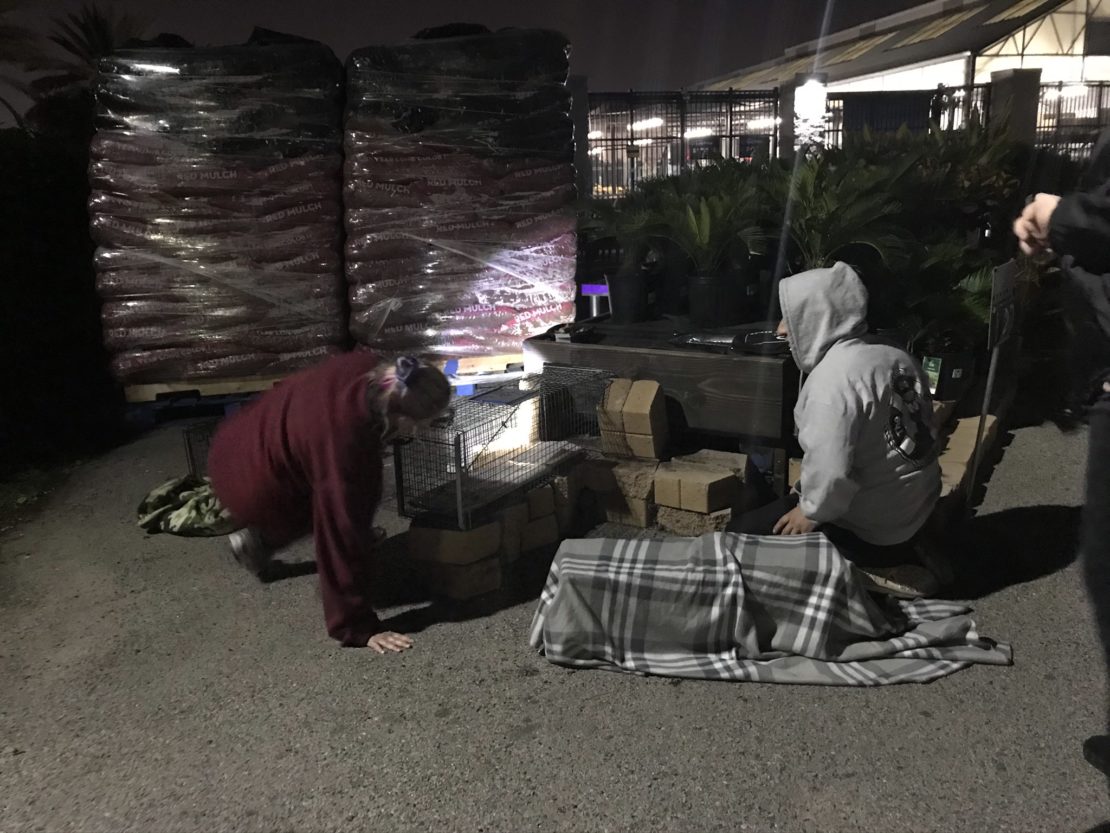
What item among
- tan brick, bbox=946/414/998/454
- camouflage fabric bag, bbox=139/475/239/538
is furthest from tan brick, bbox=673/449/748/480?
camouflage fabric bag, bbox=139/475/239/538

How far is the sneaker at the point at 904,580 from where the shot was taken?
363 cm

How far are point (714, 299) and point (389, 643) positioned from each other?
2897 millimetres

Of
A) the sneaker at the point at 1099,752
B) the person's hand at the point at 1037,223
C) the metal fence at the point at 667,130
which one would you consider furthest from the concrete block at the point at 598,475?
the metal fence at the point at 667,130

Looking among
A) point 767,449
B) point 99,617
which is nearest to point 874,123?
point 767,449

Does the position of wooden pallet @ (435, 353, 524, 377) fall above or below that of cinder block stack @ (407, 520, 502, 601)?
above

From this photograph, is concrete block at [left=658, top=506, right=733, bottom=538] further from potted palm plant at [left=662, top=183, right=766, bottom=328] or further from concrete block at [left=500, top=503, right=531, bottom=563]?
potted palm plant at [left=662, top=183, right=766, bottom=328]

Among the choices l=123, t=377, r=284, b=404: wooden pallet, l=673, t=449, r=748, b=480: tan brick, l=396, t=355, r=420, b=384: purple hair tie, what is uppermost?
l=396, t=355, r=420, b=384: purple hair tie

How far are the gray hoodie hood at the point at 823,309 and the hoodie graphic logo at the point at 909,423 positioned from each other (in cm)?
26

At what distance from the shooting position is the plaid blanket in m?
3.24

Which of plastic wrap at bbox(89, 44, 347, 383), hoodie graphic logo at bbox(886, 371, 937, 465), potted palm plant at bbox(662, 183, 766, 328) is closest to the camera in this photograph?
hoodie graphic logo at bbox(886, 371, 937, 465)

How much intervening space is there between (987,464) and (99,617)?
5041mm

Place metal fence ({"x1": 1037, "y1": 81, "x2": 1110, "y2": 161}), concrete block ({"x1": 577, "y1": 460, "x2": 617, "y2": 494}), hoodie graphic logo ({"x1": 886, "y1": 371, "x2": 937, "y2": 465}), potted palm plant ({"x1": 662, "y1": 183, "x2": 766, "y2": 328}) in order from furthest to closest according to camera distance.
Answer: metal fence ({"x1": 1037, "y1": 81, "x2": 1110, "y2": 161}), potted palm plant ({"x1": 662, "y1": 183, "x2": 766, "y2": 328}), concrete block ({"x1": 577, "y1": 460, "x2": 617, "y2": 494}), hoodie graphic logo ({"x1": 886, "y1": 371, "x2": 937, "y2": 465})

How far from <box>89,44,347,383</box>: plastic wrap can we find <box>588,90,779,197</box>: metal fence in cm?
373

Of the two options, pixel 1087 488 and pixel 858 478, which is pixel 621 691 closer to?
pixel 858 478
